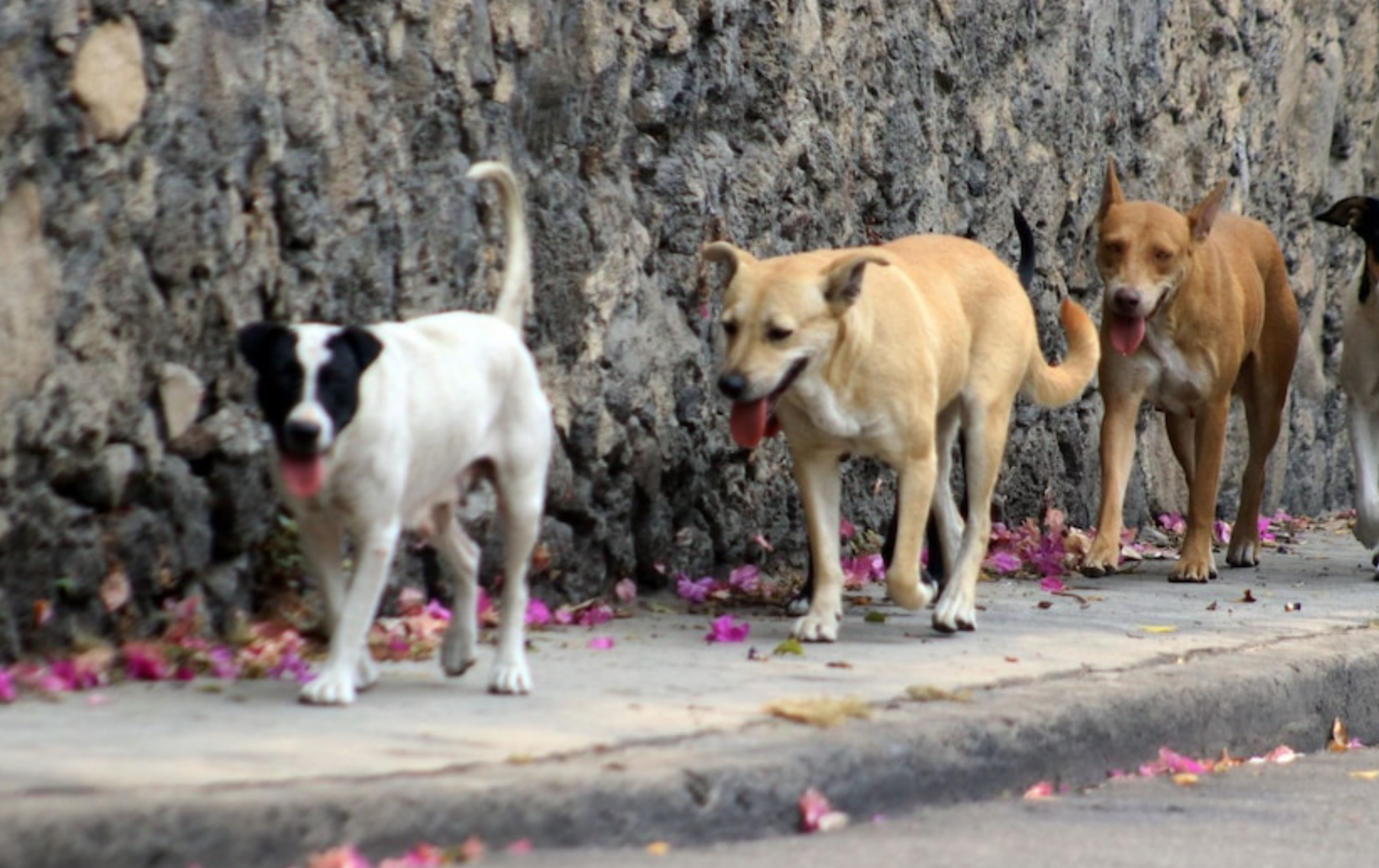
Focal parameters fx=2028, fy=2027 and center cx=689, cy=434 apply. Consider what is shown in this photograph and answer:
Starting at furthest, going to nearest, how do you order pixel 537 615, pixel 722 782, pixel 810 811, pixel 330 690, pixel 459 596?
1. pixel 537 615
2. pixel 459 596
3. pixel 330 690
4. pixel 810 811
5. pixel 722 782

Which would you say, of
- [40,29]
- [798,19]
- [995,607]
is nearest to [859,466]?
[995,607]

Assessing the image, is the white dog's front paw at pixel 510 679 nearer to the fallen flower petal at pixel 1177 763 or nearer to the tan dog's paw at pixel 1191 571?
the fallen flower petal at pixel 1177 763

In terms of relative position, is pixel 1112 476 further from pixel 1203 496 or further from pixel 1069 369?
pixel 1069 369

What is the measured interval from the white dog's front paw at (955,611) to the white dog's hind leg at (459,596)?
1.89 meters

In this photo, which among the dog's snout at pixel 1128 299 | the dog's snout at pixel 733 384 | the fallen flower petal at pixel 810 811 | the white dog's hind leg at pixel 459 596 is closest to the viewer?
the fallen flower petal at pixel 810 811

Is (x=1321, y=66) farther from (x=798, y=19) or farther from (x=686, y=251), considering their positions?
(x=686, y=251)

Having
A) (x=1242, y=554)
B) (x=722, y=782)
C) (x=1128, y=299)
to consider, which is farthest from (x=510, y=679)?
(x=1242, y=554)

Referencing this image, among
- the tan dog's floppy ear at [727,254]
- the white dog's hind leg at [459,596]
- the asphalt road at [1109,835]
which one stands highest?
the tan dog's floppy ear at [727,254]

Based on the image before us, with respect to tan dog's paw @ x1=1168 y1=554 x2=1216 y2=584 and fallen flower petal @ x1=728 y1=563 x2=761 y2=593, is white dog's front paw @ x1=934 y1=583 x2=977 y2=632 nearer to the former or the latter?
fallen flower petal @ x1=728 y1=563 x2=761 y2=593

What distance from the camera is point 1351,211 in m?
9.80

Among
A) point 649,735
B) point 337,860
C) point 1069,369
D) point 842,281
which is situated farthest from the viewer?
point 1069,369

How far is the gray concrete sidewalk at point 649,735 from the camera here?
11.7ft

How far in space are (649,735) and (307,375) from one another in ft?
3.58

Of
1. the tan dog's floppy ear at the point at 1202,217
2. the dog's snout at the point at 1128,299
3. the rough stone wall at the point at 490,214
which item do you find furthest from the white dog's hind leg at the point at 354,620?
the tan dog's floppy ear at the point at 1202,217
